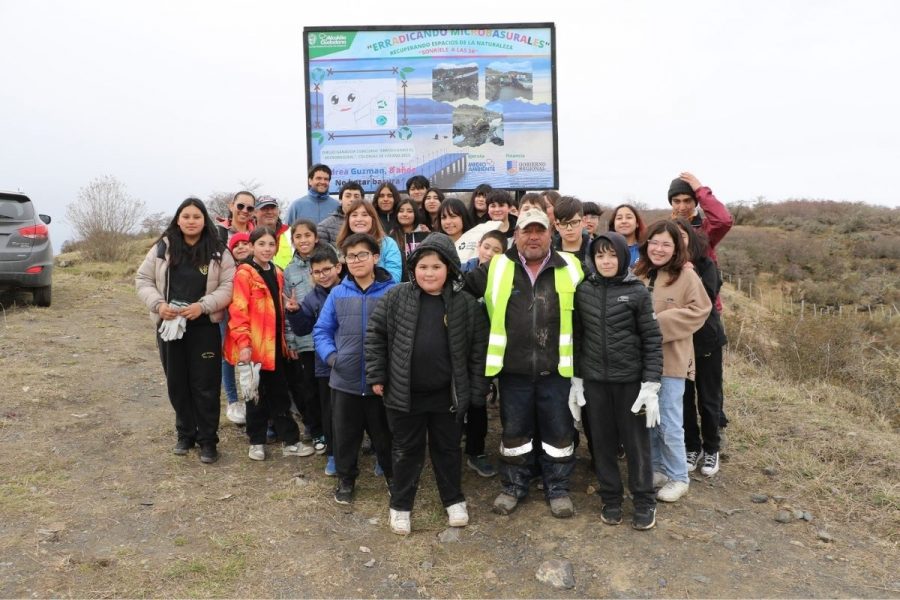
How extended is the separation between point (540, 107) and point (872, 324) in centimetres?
994

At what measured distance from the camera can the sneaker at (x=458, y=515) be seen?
11.3ft

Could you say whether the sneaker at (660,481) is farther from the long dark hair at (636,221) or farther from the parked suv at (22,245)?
the parked suv at (22,245)

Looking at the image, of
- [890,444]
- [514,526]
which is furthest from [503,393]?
[890,444]

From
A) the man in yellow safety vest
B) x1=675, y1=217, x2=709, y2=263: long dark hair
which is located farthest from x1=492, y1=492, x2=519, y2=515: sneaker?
x1=675, y1=217, x2=709, y2=263: long dark hair

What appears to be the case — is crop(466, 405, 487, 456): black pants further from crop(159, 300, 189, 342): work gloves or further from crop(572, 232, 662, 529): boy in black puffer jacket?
crop(159, 300, 189, 342): work gloves

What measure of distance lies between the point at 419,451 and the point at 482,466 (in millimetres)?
854

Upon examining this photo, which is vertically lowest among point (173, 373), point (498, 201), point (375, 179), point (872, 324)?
point (872, 324)

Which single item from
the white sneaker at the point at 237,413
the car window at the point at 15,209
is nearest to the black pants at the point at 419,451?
the white sneaker at the point at 237,413

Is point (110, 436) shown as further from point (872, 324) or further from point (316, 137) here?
point (872, 324)

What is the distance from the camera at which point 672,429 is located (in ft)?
12.1

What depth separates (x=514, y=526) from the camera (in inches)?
135

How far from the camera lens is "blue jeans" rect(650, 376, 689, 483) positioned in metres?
3.65

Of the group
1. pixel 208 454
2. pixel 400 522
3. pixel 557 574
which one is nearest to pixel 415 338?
pixel 400 522

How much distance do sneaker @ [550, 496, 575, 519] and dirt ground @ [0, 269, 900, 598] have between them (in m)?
0.07
